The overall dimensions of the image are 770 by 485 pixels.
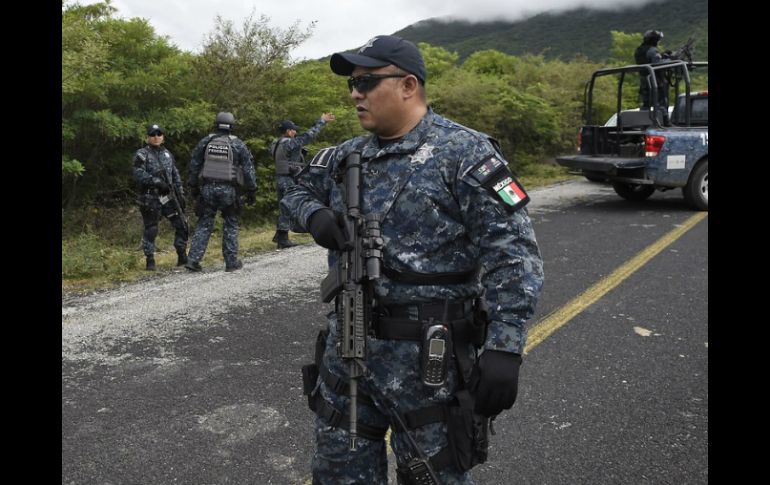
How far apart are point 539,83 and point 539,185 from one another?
575cm

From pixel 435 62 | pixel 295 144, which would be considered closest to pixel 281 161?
pixel 295 144

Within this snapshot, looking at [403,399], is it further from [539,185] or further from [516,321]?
[539,185]

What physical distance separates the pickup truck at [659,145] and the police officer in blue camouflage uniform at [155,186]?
648cm

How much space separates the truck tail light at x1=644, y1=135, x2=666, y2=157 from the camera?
378 inches

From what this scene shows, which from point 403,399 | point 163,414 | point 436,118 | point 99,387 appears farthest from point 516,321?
point 99,387

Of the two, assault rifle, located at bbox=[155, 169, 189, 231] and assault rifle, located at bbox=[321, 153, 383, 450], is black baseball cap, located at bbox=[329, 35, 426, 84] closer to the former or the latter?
assault rifle, located at bbox=[321, 153, 383, 450]

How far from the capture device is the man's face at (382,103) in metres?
2.07

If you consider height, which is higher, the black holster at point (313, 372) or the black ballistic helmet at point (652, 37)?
the black ballistic helmet at point (652, 37)

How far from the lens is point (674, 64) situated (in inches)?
390

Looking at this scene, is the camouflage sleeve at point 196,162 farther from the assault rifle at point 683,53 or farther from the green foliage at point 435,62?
the green foliage at point 435,62

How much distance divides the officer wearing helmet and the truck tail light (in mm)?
524

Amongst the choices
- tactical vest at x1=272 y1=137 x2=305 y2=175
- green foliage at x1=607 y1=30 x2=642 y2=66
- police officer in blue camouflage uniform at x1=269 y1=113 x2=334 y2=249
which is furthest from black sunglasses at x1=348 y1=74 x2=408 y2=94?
green foliage at x1=607 y1=30 x2=642 y2=66

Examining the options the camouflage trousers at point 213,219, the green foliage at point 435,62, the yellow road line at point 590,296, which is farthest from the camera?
the green foliage at point 435,62

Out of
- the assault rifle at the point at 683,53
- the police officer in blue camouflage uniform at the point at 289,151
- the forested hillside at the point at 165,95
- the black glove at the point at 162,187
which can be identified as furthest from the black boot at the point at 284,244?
the assault rifle at the point at 683,53
